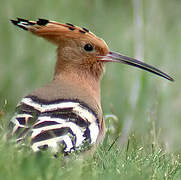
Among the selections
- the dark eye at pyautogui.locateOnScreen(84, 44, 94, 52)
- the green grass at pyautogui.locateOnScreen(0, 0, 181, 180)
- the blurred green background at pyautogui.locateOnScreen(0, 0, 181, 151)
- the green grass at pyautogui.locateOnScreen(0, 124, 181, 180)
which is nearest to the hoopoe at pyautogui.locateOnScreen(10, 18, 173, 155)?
the dark eye at pyautogui.locateOnScreen(84, 44, 94, 52)

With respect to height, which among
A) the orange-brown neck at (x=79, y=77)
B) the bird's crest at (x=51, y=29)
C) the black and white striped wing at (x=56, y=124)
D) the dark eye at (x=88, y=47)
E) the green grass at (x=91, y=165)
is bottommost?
the green grass at (x=91, y=165)

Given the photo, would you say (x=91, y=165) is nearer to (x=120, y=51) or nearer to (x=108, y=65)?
(x=108, y=65)

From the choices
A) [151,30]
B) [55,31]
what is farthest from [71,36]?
[151,30]

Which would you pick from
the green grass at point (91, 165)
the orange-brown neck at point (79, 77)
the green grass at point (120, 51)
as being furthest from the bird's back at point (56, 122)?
the green grass at point (120, 51)

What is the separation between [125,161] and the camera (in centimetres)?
327

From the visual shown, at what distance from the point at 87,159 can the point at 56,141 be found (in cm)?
22

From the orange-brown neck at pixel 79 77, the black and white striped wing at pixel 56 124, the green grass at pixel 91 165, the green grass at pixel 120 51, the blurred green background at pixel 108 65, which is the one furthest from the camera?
the blurred green background at pixel 108 65

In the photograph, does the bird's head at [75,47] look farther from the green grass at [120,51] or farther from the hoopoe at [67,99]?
the green grass at [120,51]

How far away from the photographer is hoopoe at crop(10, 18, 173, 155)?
3.26 m

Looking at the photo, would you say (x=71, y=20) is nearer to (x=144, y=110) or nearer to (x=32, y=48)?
(x=32, y=48)

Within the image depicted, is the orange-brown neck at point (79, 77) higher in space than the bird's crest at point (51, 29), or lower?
lower

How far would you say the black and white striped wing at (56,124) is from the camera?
10.5 feet

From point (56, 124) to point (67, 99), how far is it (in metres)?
0.38

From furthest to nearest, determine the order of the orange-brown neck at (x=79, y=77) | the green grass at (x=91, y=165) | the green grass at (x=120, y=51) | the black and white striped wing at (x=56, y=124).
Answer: the green grass at (x=120, y=51) < the orange-brown neck at (x=79, y=77) < the black and white striped wing at (x=56, y=124) < the green grass at (x=91, y=165)
